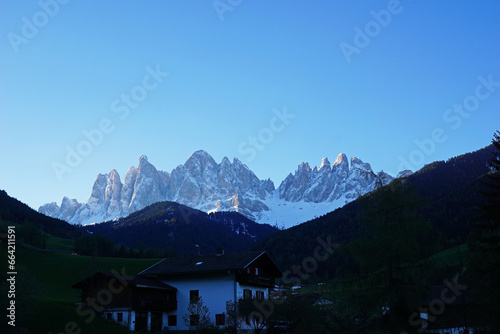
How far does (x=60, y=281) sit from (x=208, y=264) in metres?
37.4

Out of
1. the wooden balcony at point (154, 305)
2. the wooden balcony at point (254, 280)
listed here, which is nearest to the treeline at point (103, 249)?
the wooden balcony at point (154, 305)

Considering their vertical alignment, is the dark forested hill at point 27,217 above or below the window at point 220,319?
above

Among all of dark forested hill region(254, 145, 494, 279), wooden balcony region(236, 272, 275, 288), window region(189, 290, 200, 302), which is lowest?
window region(189, 290, 200, 302)

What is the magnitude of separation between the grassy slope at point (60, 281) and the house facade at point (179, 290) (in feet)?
10.1

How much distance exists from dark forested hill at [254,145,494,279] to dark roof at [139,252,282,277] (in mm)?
78767

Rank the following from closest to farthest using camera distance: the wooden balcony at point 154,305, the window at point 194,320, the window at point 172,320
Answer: the window at point 194,320
the wooden balcony at point 154,305
the window at point 172,320

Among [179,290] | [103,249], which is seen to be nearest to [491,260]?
[179,290]

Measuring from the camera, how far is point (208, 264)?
154 feet

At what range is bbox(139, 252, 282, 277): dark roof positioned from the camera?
148 ft

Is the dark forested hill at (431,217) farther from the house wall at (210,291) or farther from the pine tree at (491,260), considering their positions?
the pine tree at (491,260)

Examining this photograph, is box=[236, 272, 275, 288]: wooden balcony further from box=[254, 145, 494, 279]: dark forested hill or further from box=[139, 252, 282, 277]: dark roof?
box=[254, 145, 494, 279]: dark forested hill

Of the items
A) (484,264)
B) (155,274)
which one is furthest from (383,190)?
(155,274)

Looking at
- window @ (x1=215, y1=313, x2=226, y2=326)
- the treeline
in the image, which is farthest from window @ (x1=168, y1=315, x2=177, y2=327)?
the treeline

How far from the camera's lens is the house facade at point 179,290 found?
143 feet
